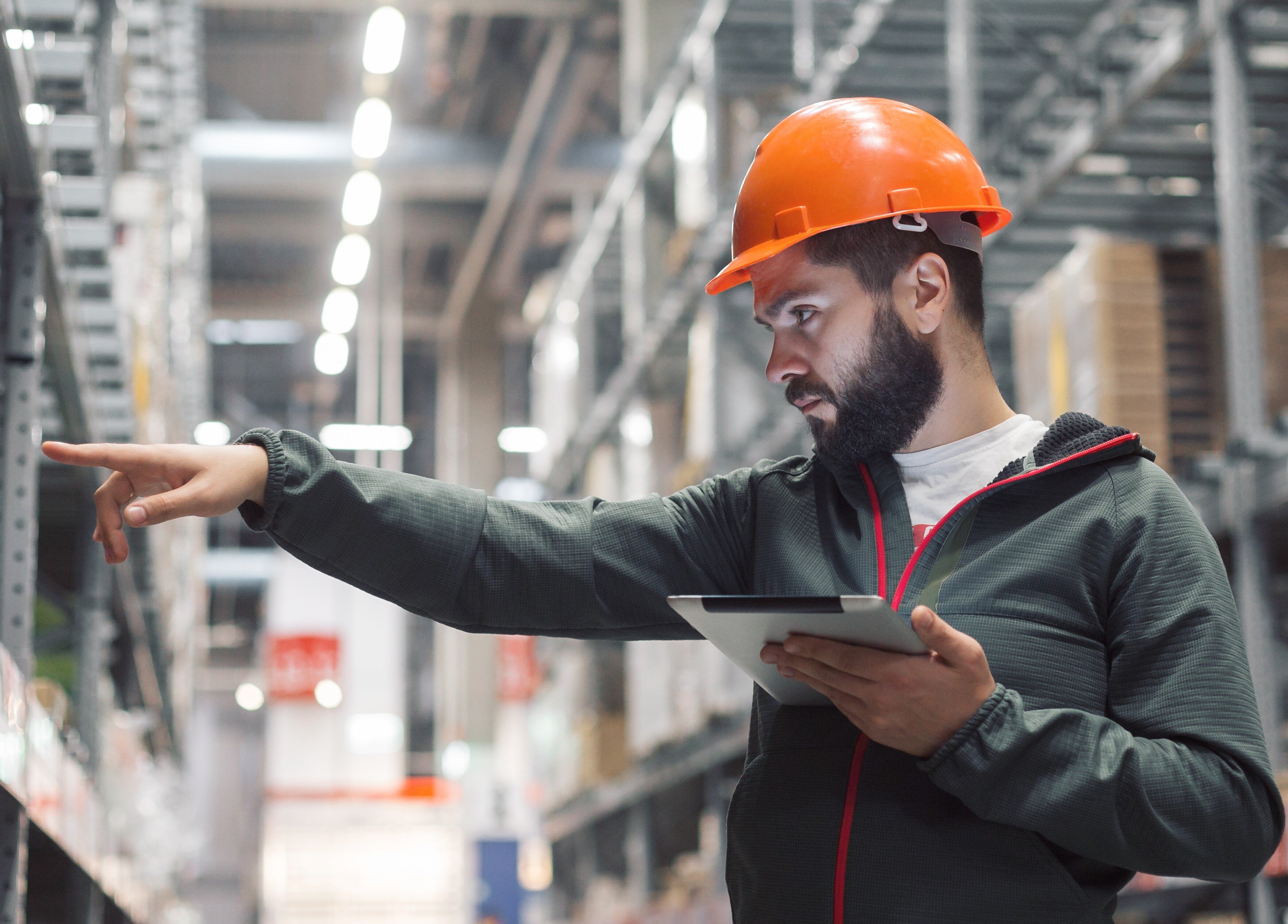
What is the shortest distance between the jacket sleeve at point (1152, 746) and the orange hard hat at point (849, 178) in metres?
0.54

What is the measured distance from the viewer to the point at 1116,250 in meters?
5.85

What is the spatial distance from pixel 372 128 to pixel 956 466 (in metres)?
15.7

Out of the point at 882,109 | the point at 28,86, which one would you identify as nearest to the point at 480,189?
the point at 28,86

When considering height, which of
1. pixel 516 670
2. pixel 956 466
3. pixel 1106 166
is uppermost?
pixel 1106 166

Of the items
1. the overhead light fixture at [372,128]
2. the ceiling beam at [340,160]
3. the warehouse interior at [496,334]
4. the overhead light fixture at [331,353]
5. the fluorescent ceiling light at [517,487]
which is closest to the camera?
the warehouse interior at [496,334]

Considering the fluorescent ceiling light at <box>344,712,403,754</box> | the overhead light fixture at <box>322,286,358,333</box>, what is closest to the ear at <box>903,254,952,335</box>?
the fluorescent ceiling light at <box>344,712,403,754</box>

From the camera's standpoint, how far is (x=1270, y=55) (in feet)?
19.6

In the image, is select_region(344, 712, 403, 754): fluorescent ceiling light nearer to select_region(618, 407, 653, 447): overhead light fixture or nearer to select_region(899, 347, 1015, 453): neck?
select_region(618, 407, 653, 447): overhead light fixture

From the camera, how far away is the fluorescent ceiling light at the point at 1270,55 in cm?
591

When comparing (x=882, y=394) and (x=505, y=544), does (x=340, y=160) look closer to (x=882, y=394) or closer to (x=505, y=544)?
(x=505, y=544)

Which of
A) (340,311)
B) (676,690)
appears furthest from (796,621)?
(340,311)

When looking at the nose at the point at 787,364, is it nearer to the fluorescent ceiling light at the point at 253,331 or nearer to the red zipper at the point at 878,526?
the red zipper at the point at 878,526

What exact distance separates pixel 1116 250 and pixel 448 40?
13.6 metres

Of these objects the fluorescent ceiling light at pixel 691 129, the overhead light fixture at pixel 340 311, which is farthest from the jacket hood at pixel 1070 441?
the overhead light fixture at pixel 340 311
